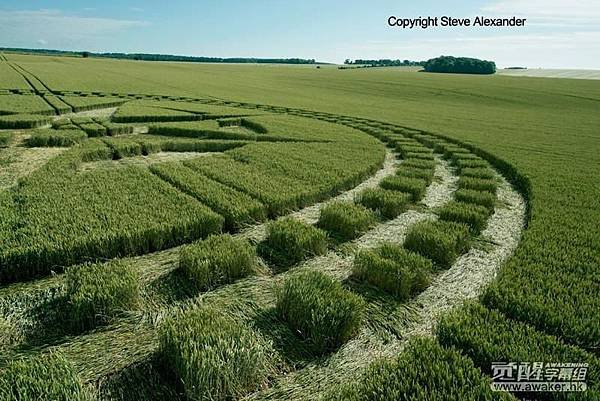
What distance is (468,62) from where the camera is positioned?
386 ft

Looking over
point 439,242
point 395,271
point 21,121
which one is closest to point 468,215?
point 439,242

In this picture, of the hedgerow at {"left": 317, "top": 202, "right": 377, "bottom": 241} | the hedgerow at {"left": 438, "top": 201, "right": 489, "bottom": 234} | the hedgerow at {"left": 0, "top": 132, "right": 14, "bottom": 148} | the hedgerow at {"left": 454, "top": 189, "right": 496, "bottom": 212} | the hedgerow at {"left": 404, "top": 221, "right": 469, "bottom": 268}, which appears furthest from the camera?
the hedgerow at {"left": 0, "top": 132, "right": 14, "bottom": 148}

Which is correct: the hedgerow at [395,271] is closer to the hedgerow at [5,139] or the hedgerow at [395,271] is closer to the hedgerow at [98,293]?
the hedgerow at [98,293]

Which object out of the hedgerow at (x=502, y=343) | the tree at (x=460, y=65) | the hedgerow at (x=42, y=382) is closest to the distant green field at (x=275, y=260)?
the hedgerow at (x=502, y=343)

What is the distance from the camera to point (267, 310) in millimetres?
6090

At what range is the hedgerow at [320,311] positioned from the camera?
529 centimetres

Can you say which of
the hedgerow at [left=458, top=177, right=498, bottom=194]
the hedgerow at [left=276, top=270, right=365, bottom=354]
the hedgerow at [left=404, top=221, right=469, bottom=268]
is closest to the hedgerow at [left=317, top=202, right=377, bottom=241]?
the hedgerow at [left=404, top=221, right=469, bottom=268]

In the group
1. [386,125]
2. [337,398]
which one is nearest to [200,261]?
[337,398]

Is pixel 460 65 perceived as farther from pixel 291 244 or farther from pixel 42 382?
pixel 42 382

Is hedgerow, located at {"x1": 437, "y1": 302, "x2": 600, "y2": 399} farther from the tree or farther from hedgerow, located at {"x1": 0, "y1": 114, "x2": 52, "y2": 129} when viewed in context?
the tree

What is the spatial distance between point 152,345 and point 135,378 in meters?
0.61

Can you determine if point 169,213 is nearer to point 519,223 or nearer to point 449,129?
point 519,223

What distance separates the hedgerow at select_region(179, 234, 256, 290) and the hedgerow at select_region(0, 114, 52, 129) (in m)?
19.0

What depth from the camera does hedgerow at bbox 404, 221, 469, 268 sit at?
8023 mm
